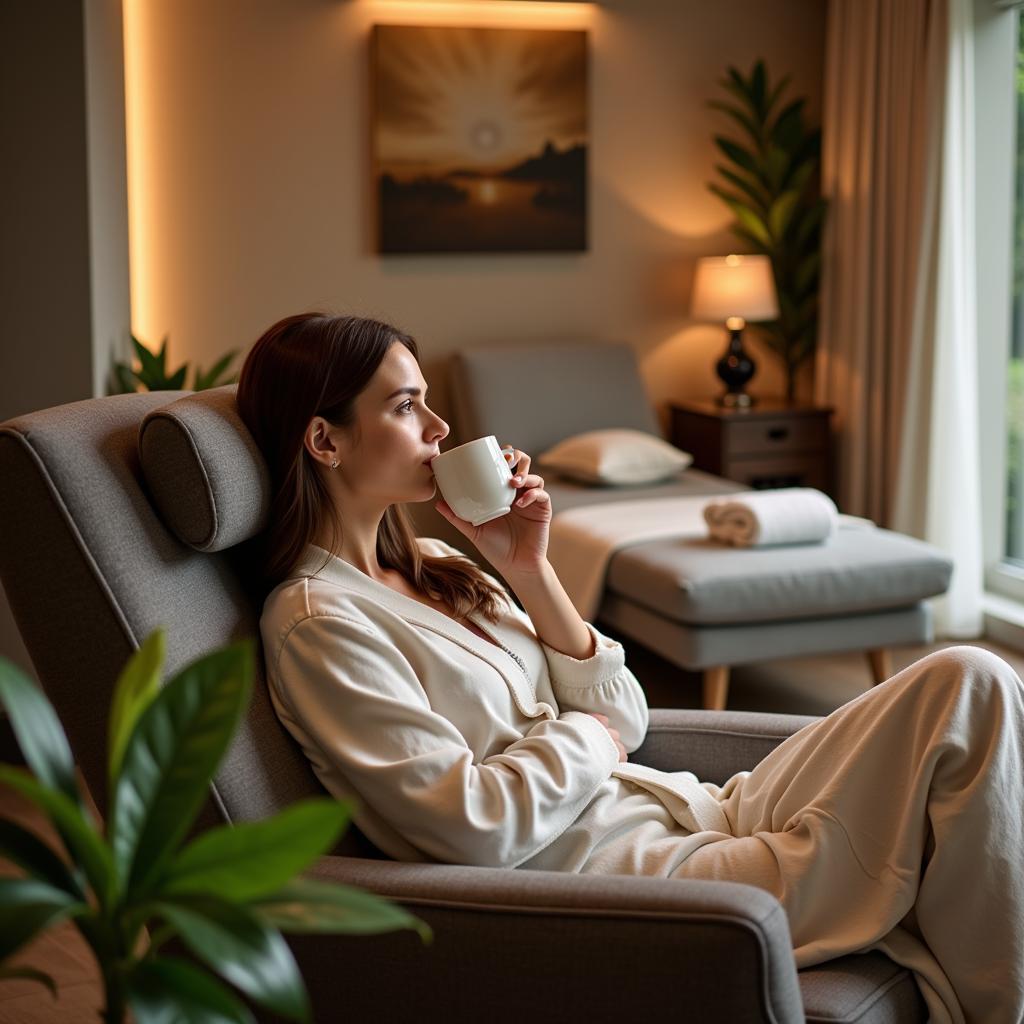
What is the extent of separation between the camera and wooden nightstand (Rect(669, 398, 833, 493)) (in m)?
4.64

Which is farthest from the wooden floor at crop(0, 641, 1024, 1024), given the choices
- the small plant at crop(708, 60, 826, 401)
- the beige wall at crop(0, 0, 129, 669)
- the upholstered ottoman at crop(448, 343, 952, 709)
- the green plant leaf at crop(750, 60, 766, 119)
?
the green plant leaf at crop(750, 60, 766, 119)

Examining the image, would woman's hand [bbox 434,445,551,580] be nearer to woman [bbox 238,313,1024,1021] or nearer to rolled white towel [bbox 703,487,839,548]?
woman [bbox 238,313,1024,1021]

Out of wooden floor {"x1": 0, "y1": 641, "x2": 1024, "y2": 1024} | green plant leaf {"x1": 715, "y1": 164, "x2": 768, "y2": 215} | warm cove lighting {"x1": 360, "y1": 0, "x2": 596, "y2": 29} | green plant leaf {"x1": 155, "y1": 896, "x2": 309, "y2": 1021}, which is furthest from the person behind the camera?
green plant leaf {"x1": 715, "y1": 164, "x2": 768, "y2": 215}

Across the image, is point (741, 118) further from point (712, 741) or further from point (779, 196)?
point (712, 741)

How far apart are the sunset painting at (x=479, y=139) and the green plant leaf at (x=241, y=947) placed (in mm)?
4113

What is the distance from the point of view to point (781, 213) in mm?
4840

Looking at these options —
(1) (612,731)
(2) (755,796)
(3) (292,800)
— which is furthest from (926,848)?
(3) (292,800)

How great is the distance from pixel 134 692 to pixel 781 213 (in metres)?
4.36

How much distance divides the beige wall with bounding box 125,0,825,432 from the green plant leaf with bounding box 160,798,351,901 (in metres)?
3.95

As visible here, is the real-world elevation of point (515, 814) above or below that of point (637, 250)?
below

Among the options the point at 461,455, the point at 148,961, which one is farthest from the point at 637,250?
the point at 148,961

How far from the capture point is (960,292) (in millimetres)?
4270

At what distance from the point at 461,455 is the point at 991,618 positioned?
125 inches

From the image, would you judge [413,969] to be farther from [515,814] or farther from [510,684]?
[510,684]
